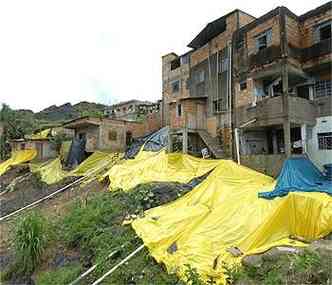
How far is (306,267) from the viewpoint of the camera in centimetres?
527

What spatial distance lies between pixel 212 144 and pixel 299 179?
6.79 meters

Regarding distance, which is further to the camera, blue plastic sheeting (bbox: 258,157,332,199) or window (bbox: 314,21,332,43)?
window (bbox: 314,21,332,43)

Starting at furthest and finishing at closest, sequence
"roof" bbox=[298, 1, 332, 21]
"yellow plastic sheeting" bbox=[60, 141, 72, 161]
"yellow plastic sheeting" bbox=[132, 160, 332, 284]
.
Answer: "yellow plastic sheeting" bbox=[60, 141, 72, 161] < "roof" bbox=[298, 1, 332, 21] < "yellow plastic sheeting" bbox=[132, 160, 332, 284]

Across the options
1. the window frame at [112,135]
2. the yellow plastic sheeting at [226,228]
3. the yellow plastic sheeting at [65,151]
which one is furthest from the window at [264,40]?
the yellow plastic sheeting at [65,151]

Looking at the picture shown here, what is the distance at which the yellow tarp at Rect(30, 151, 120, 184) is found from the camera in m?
19.1

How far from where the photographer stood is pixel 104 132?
22.5 meters

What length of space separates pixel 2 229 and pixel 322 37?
1578 centimetres

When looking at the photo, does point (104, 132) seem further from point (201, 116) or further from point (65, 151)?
point (201, 116)

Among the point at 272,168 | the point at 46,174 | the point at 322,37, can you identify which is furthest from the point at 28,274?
the point at 322,37

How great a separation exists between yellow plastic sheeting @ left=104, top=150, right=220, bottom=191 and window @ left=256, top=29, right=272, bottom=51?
6065 mm

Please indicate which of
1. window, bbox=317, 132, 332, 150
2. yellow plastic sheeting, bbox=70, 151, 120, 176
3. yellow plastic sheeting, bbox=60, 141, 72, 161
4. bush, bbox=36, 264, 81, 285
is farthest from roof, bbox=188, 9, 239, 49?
bush, bbox=36, 264, 81, 285

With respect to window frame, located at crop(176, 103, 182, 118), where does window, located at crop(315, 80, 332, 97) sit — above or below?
above

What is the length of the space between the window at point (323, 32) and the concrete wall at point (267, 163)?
571cm

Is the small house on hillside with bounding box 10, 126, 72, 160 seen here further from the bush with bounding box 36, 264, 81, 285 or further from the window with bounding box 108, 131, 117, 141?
the bush with bounding box 36, 264, 81, 285
